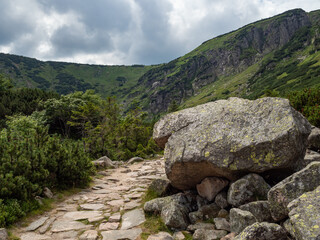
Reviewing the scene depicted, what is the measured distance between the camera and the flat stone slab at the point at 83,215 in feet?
23.4

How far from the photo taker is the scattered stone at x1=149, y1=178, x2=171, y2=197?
814cm

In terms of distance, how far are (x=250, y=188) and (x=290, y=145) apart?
1.55 m

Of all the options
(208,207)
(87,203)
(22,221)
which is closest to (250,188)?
(208,207)

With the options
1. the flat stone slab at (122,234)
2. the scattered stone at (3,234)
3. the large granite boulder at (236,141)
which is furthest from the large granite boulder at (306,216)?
the scattered stone at (3,234)

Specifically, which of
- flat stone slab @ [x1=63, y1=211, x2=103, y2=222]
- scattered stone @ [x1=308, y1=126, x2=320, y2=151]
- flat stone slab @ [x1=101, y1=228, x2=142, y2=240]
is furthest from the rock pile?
scattered stone @ [x1=308, y1=126, x2=320, y2=151]

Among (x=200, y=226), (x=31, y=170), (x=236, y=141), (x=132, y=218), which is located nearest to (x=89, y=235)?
(x=132, y=218)

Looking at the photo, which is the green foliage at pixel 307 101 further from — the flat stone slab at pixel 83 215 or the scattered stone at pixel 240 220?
the flat stone slab at pixel 83 215

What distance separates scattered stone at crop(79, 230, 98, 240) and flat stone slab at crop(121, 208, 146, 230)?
0.78 m

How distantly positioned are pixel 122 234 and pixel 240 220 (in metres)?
3.10

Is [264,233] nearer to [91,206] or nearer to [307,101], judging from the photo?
[91,206]

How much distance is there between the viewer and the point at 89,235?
5.82 metres

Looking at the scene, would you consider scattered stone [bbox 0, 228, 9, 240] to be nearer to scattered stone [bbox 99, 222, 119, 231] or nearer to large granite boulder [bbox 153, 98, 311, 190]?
scattered stone [bbox 99, 222, 119, 231]

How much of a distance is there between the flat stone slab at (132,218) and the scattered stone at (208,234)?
6.25 ft

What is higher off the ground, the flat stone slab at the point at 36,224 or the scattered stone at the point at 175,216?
the flat stone slab at the point at 36,224
